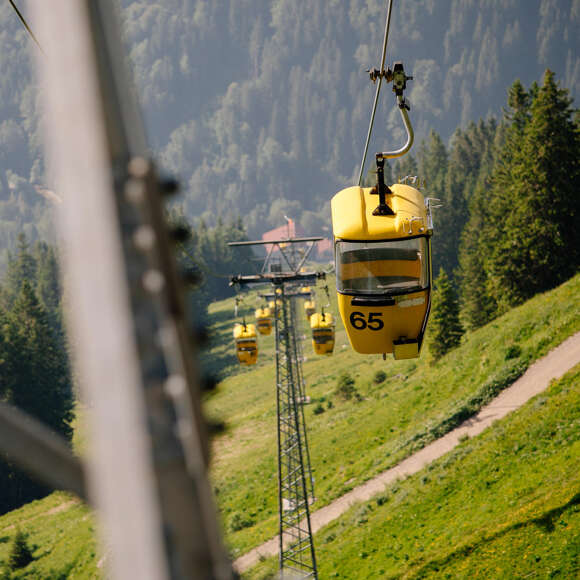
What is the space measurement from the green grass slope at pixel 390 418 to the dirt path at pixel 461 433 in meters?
0.43

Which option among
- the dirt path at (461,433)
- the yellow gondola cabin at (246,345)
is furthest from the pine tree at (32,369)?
the dirt path at (461,433)

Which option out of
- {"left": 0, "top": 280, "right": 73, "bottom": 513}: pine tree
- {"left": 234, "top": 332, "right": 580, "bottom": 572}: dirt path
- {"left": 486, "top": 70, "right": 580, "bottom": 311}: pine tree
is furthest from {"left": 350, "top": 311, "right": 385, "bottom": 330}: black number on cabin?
{"left": 0, "top": 280, "right": 73, "bottom": 513}: pine tree

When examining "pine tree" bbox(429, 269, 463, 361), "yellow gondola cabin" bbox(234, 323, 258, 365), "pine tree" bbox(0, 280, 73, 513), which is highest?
"yellow gondola cabin" bbox(234, 323, 258, 365)

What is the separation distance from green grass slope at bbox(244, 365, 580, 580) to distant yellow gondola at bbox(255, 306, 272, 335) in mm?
17585

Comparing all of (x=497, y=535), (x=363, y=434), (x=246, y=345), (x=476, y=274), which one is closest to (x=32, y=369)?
(x=246, y=345)

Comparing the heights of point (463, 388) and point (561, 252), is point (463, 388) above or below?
below

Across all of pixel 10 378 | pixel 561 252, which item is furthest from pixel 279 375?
pixel 10 378

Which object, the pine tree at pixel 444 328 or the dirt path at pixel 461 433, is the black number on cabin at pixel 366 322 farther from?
the pine tree at pixel 444 328

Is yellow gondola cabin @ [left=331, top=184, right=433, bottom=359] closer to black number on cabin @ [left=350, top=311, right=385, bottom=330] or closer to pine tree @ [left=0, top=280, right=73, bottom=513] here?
black number on cabin @ [left=350, top=311, right=385, bottom=330]

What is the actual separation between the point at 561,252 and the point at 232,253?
82.7m

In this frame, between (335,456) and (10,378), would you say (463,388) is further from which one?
(10,378)

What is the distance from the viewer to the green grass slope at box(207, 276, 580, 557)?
24.1 meters

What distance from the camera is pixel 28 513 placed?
130 feet

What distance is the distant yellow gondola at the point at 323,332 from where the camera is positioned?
2833cm
